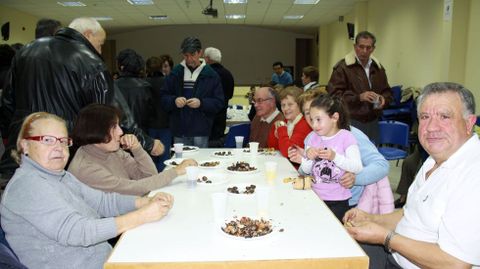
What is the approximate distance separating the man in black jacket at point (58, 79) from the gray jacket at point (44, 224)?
1.01 m

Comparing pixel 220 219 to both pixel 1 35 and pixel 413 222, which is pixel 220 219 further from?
pixel 1 35

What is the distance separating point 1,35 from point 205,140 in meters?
8.20

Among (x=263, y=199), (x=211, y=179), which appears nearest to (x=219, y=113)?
(x=211, y=179)

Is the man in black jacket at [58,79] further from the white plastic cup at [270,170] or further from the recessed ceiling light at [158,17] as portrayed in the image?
the recessed ceiling light at [158,17]

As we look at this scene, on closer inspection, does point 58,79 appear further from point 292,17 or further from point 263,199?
point 292,17

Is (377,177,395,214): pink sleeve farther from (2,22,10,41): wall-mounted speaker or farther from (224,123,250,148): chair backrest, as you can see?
(2,22,10,41): wall-mounted speaker

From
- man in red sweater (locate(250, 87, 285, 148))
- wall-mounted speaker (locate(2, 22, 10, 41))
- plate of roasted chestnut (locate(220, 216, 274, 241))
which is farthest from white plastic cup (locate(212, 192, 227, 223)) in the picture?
wall-mounted speaker (locate(2, 22, 10, 41))

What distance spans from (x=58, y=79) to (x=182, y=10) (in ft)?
31.1

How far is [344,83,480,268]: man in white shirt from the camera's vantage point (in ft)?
4.45

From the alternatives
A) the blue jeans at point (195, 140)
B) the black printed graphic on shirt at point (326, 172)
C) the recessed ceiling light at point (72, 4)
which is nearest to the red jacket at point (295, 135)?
the black printed graphic on shirt at point (326, 172)

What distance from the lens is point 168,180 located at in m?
2.21

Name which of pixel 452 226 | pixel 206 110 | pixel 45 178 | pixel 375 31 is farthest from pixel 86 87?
pixel 375 31

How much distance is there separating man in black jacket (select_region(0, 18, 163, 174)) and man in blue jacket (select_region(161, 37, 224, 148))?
4.95 feet

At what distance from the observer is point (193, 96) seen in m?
4.11
